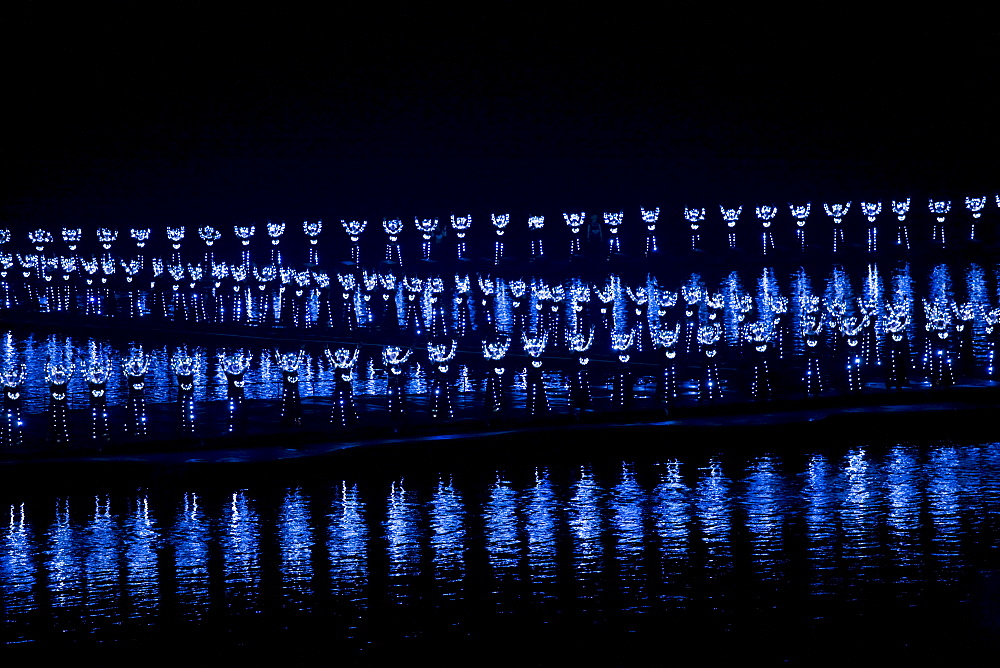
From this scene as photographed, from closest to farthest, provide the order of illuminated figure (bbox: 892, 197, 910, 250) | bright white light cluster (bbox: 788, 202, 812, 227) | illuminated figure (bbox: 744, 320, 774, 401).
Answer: illuminated figure (bbox: 744, 320, 774, 401)
illuminated figure (bbox: 892, 197, 910, 250)
bright white light cluster (bbox: 788, 202, 812, 227)

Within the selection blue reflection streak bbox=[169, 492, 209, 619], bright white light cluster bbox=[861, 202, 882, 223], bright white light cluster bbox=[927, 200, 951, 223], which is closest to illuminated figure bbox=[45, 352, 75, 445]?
blue reflection streak bbox=[169, 492, 209, 619]

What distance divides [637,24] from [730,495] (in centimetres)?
2821

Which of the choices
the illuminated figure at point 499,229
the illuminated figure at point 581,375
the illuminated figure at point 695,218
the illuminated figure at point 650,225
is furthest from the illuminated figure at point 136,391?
the illuminated figure at point 695,218

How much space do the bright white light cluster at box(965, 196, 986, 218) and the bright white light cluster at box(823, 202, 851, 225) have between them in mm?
2774

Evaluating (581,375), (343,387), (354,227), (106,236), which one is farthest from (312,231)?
(581,375)

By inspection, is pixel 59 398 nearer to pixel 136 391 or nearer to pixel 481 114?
pixel 136 391

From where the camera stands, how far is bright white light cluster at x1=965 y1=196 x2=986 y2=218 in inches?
1325

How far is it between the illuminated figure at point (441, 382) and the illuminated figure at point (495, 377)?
37 cm

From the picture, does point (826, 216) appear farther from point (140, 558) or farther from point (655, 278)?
point (140, 558)

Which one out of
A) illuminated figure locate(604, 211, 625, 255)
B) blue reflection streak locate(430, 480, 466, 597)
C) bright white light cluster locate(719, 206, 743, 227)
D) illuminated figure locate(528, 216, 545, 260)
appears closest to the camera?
blue reflection streak locate(430, 480, 466, 597)

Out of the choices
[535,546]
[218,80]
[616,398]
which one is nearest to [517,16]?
[218,80]

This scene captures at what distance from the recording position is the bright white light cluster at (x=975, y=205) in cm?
3366

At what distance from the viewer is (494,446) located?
37.4 ft

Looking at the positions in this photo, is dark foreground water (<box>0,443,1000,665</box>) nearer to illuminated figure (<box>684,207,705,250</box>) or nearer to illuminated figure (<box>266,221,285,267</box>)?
illuminated figure (<box>684,207,705,250</box>)
